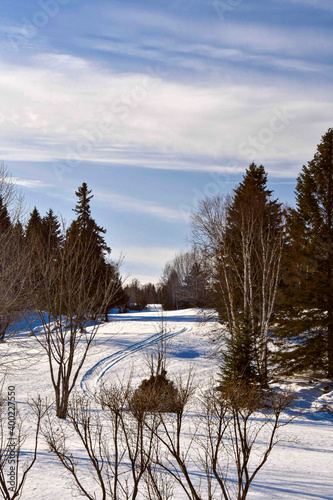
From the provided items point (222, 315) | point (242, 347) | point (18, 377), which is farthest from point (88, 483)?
point (222, 315)

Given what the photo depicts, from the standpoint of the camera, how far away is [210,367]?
76.0 ft

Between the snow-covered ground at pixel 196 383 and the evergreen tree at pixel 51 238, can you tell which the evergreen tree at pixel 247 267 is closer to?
the snow-covered ground at pixel 196 383

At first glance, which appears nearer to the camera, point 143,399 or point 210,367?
point 143,399

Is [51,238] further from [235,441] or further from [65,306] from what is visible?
[235,441]

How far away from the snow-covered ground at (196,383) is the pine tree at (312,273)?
149cm

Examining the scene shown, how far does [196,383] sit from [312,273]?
7.43 meters

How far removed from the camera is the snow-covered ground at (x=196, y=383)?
720 centimetres

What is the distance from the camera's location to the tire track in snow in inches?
833

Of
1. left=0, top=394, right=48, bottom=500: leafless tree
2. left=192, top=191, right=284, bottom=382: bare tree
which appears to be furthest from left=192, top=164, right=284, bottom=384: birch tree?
left=0, top=394, right=48, bottom=500: leafless tree

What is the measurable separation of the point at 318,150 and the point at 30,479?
1929 cm

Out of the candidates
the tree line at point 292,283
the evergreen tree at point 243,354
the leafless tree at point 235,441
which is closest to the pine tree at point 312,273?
the tree line at point 292,283

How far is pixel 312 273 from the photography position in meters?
20.3

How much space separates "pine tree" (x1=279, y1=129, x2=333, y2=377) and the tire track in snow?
6106 millimetres

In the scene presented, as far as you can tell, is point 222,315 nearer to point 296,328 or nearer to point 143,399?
point 296,328
